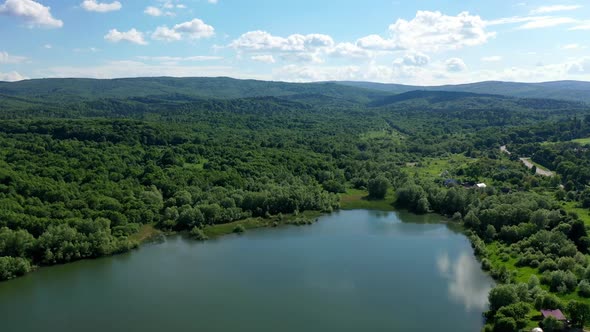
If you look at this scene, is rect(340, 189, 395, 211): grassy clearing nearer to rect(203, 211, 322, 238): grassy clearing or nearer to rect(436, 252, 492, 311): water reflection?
rect(203, 211, 322, 238): grassy clearing

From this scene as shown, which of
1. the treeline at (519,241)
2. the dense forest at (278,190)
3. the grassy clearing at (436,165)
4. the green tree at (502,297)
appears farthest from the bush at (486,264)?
the grassy clearing at (436,165)

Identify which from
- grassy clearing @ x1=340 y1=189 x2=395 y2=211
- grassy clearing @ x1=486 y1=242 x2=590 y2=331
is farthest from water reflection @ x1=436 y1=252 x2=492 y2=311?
grassy clearing @ x1=340 y1=189 x2=395 y2=211

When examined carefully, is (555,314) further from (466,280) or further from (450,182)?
(450,182)

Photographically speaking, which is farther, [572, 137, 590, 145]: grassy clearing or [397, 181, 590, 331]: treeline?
[572, 137, 590, 145]: grassy clearing

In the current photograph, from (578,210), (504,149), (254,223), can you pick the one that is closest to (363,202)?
(254,223)

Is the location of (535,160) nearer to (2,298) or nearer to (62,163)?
(62,163)

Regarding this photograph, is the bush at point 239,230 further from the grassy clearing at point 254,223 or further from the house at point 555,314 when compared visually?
the house at point 555,314

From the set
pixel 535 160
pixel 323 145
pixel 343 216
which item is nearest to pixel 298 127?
pixel 323 145
